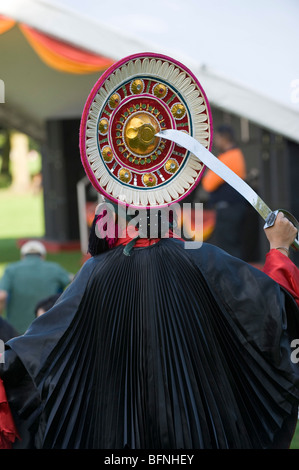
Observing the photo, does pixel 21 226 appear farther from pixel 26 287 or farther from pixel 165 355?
pixel 165 355

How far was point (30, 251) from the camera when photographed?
5.04 m

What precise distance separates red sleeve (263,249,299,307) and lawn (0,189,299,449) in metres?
1.56

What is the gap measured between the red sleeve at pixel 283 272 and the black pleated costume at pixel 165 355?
2.1 inches

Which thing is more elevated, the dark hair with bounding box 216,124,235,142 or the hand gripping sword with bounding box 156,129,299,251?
the dark hair with bounding box 216,124,235,142

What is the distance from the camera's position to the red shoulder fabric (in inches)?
89.0

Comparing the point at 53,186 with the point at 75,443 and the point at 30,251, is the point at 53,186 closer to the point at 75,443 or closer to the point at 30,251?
the point at 30,251

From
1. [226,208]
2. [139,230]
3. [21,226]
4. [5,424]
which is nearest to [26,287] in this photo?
[5,424]

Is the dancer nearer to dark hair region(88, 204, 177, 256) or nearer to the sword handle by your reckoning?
dark hair region(88, 204, 177, 256)

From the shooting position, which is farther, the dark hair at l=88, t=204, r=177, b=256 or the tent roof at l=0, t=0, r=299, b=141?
the tent roof at l=0, t=0, r=299, b=141

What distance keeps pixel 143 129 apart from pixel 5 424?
1044mm

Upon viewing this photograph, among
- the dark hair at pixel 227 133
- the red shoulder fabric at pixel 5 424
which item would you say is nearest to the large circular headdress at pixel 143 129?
the red shoulder fabric at pixel 5 424

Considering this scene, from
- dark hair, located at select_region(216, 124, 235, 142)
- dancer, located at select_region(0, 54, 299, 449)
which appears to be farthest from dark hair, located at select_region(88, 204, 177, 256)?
dark hair, located at select_region(216, 124, 235, 142)
